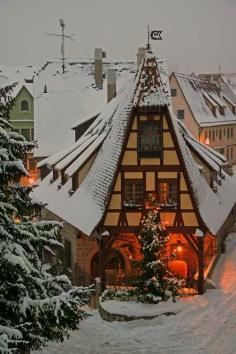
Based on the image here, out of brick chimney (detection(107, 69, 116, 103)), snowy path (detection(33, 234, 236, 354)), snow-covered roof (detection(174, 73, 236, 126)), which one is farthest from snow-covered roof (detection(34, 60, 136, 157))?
snowy path (detection(33, 234, 236, 354))

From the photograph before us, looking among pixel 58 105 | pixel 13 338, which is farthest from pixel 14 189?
pixel 58 105

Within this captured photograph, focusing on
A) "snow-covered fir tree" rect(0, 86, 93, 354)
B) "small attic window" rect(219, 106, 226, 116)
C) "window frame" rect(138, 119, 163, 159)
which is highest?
"small attic window" rect(219, 106, 226, 116)

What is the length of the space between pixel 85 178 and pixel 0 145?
1460 centimetres

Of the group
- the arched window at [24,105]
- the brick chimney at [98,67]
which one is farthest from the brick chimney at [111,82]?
the arched window at [24,105]

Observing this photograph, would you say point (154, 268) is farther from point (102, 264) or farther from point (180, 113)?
point (180, 113)

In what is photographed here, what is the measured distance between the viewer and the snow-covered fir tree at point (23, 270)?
1186cm

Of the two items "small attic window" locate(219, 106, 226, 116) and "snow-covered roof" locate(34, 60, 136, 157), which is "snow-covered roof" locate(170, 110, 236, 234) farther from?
"small attic window" locate(219, 106, 226, 116)

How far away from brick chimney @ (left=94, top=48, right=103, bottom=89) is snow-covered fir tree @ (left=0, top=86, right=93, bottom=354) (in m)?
32.6

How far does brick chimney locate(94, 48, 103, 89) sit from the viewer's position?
146ft

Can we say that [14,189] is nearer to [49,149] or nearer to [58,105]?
[49,149]

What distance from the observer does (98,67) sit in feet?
149

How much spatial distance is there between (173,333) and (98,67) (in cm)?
2958

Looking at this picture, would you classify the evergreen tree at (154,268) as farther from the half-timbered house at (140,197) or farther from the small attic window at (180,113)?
the small attic window at (180,113)

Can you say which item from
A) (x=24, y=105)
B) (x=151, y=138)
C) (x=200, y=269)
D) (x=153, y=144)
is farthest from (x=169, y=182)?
(x=24, y=105)
